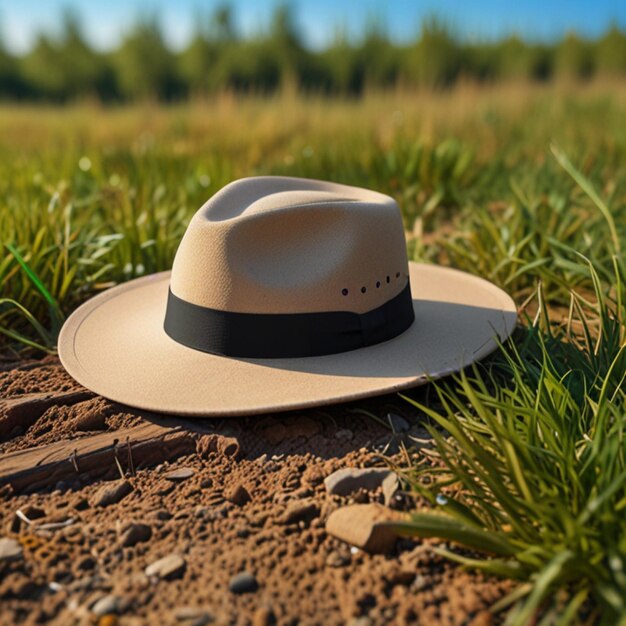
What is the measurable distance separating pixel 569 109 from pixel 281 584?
38.0 feet

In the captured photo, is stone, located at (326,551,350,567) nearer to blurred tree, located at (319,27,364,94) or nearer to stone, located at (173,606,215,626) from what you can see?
stone, located at (173,606,215,626)

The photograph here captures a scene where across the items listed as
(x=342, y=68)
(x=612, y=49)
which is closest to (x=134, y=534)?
(x=342, y=68)

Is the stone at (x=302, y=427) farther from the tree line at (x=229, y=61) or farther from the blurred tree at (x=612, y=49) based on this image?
the blurred tree at (x=612, y=49)

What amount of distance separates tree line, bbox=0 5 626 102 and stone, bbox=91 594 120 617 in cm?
2722

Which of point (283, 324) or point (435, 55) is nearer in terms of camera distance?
point (283, 324)

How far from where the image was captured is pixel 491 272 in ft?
10.8

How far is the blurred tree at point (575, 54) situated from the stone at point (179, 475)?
28.9 m

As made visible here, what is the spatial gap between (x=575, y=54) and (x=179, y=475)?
102ft

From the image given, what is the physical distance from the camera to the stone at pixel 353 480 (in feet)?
5.99

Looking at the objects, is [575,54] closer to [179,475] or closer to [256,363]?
[256,363]

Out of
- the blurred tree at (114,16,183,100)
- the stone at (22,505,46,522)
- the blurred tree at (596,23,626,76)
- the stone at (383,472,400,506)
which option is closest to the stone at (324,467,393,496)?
the stone at (383,472,400,506)

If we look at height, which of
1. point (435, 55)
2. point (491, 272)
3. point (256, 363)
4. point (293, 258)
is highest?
point (293, 258)

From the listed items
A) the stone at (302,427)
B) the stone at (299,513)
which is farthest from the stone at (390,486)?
the stone at (302,427)

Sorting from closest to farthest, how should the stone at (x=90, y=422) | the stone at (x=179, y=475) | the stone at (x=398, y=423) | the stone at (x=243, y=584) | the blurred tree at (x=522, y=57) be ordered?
the stone at (x=243, y=584) < the stone at (x=179, y=475) < the stone at (x=398, y=423) < the stone at (x=90, y=422) < the blurred tree at (x=522, y=57)
